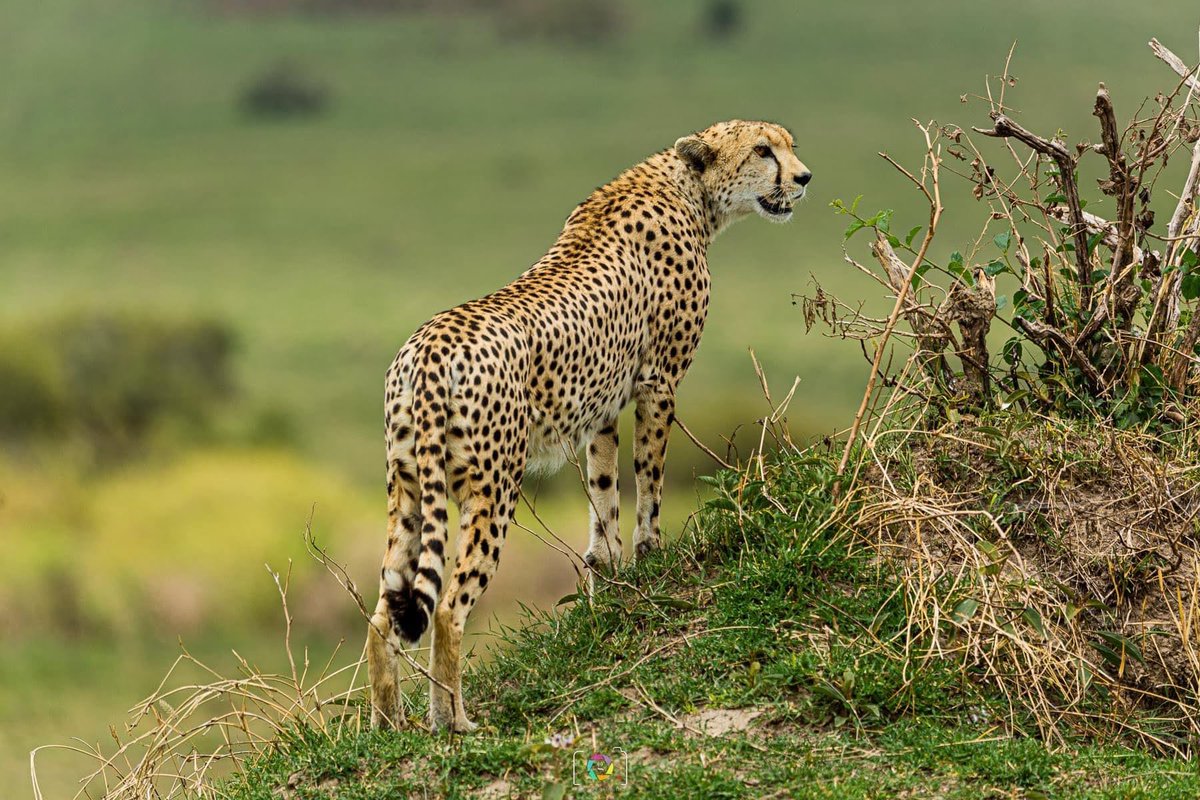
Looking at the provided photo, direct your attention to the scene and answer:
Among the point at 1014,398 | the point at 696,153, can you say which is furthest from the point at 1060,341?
the point at 696,153

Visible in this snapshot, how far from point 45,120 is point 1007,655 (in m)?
36.6

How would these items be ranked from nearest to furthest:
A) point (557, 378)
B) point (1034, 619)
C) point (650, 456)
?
point (1034, 619) < point (557, 378) < point (650, 456)

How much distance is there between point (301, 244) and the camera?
33.6 meters

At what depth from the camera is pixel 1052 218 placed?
6.87 meters

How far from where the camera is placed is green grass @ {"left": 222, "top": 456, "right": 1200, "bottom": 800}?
4840 millimetres

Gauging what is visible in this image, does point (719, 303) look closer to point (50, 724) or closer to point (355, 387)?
point (355, 387)

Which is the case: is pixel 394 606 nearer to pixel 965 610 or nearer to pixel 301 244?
pixel 965 610

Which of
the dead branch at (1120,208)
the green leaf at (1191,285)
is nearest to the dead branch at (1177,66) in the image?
the dead branch at (1120,208)

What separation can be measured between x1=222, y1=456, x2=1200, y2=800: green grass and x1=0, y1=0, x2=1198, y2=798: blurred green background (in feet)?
46.7

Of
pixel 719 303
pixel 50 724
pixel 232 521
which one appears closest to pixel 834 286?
pixel 719 303

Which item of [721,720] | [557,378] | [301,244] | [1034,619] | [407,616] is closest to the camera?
[407,616]

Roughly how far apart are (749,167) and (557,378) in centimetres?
169

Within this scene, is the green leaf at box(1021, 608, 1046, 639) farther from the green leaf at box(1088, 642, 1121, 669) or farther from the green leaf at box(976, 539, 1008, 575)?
the green leaf at box(1088, 642, 1121, 669)

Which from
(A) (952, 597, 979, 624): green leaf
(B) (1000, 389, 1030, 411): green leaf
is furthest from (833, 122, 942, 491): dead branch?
(B) (1000, 389, 1030, 411): green leaf
